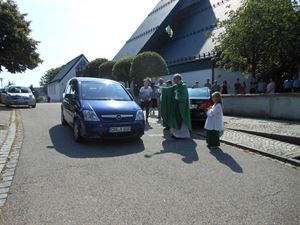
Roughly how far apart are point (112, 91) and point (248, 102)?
818cm

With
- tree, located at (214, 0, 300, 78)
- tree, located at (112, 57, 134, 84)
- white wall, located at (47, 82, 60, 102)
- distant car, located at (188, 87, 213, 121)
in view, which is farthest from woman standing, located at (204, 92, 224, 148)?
white wall, located at (47, 82, 60, 102)

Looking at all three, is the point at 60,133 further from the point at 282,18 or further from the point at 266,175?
the point at 282,18

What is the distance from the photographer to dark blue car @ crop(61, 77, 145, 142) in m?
9.27

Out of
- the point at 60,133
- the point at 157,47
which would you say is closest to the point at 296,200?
the point at 60,133

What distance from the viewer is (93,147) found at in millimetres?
9203

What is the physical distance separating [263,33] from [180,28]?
2348 cm

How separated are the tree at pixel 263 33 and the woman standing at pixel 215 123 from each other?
10.8 m

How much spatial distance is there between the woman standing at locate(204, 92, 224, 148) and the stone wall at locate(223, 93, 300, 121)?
19.5ft

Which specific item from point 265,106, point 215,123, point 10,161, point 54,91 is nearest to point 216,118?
point 215,123

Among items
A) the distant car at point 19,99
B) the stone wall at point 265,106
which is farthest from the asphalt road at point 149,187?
the distant car at point 19,99

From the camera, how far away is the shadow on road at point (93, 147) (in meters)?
8.38

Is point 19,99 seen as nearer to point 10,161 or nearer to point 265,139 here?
point 10,161

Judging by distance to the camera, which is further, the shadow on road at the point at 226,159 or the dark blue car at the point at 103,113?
the dark blue car at the point at 103,113

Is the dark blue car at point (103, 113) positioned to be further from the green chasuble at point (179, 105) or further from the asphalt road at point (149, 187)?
the green chasuble at point (179, 105)
